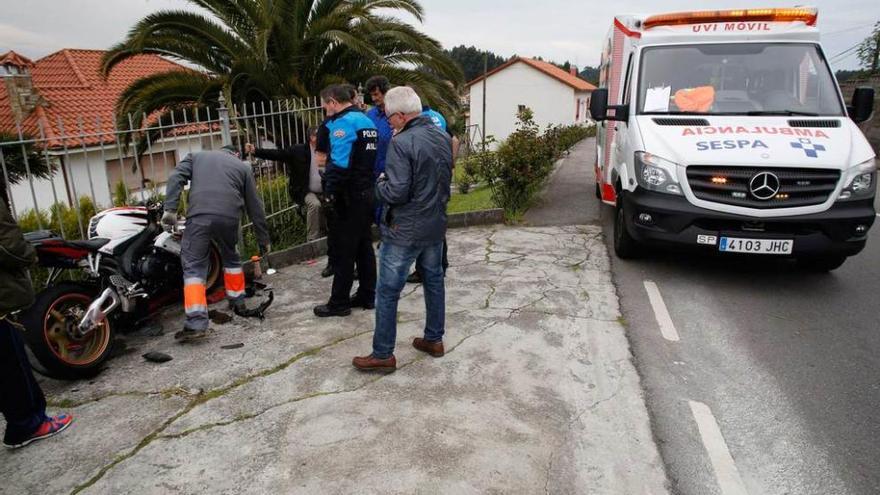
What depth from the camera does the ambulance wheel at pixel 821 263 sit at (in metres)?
5.45

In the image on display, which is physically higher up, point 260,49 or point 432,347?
point 260,49

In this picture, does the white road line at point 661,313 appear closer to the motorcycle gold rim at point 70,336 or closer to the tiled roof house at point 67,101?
the motorcycle gold rim at point 70,336

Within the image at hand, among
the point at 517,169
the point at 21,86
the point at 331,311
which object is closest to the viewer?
the point at 331,311

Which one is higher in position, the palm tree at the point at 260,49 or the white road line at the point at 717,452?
the palm tree at the point at 260,49

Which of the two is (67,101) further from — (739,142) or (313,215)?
(739,142)

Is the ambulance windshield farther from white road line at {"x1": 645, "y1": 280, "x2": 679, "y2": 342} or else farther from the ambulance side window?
white road line at {"x1": 645, "y1": 280, "x2": 679, "y2": 342}

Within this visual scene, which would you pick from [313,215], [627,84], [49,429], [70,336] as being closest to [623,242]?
[627,84]

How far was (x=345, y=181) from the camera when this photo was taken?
4.38 m

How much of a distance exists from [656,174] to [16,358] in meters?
4.87

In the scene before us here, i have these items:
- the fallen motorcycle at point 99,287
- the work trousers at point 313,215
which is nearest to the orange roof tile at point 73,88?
the work trousers at point 313,215

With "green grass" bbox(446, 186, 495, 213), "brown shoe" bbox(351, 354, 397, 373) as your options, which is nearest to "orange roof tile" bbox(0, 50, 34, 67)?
"green grass" bbox(446, 186, 495, 213)

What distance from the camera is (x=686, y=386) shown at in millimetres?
3553

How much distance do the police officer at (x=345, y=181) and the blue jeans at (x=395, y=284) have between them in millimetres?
965

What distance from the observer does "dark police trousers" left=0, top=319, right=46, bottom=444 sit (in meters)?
2.84
